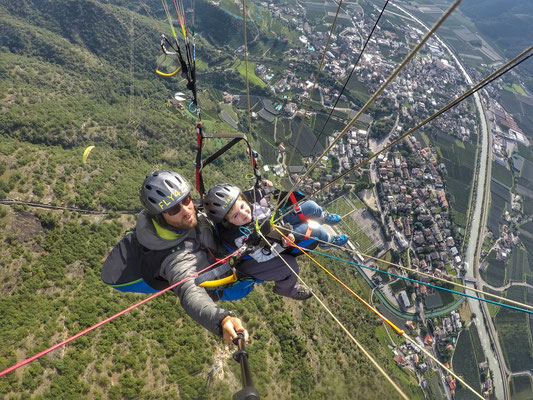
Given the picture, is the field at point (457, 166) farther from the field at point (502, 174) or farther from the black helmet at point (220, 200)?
the black helmet at point (220, 200)

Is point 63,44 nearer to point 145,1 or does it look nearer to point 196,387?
point 145,1

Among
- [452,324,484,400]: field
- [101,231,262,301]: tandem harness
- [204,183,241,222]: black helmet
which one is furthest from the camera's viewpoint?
[452,324,484,400]: field

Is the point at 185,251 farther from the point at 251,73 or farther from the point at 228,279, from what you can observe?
the point at 251,73

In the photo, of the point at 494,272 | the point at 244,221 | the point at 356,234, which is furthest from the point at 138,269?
the point at 494,272

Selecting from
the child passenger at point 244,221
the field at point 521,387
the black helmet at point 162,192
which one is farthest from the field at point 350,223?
the black helmet at point 162,192

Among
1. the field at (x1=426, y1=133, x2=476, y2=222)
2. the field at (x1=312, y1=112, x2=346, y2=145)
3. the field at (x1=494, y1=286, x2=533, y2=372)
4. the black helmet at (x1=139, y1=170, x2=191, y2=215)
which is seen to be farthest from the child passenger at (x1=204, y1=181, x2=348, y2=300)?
Answer: the field at (x1=426, y1=133, x2=476, y2=222)

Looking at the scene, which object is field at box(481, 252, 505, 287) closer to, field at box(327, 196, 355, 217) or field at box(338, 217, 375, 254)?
field at box(338, 217, 375, 254)
